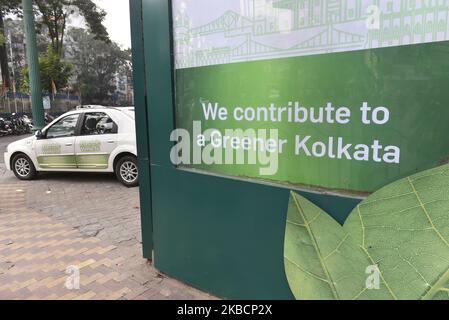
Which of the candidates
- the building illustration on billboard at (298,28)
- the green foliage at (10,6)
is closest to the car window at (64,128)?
the building illustration on billboard at (298,28)

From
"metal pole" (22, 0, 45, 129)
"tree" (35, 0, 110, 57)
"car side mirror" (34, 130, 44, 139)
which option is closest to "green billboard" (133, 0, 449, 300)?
"car side mirror" (34, 130, 44, 139)

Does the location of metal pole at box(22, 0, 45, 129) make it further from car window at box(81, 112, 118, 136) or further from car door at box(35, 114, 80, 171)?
car window at box(81, 112, 118, 136)

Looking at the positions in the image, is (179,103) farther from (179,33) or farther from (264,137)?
(264,137)

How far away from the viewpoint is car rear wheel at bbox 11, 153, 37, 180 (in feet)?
26.3

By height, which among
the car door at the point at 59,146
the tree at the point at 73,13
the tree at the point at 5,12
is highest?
the tree at the point at 73,13

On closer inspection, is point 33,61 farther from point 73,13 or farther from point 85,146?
point 73,13

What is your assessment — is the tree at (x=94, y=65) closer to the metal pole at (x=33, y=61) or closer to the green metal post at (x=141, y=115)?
the metal pole at (x=33, y=61)

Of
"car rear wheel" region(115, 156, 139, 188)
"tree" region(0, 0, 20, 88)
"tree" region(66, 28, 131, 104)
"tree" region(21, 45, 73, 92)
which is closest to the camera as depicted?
"car rear wheel" region(115, 156, 139, 188)

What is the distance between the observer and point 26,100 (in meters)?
28.4

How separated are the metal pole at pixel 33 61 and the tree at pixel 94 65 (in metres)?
47.6

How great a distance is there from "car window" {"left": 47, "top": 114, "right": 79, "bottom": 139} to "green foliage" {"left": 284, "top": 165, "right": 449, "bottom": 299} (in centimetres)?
638

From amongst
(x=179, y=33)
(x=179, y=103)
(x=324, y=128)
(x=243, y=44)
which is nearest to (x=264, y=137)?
(x=324, y=128)

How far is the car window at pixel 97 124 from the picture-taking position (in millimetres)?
7301

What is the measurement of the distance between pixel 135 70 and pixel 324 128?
1.84m
